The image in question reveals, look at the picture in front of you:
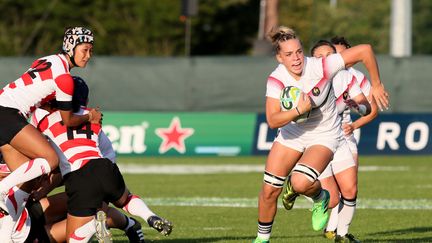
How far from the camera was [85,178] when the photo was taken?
32.3 feet

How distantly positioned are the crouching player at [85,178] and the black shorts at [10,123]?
0.22 m

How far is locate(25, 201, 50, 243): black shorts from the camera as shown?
10547mm

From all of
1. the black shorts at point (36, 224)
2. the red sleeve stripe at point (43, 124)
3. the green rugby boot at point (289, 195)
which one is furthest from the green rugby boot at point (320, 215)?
the red sleeve stripe at point (43, 124)

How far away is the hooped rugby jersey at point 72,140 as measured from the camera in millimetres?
10047

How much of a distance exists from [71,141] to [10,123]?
59 cm

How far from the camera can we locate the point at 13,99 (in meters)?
10.6

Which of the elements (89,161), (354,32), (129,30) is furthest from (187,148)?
(129,30)

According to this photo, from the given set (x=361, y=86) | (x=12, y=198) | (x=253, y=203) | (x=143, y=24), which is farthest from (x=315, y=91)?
(x=143, y=24)

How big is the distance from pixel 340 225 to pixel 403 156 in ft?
46.9

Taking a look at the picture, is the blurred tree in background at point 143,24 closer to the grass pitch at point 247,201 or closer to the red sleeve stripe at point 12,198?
the grass pitch at point 247,201

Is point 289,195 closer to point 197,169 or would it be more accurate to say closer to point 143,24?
point 197,169

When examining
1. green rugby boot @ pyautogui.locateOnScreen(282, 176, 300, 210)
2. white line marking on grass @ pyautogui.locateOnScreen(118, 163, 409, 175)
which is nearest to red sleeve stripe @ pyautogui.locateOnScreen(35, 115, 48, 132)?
green rugby boot @ pyautogui.locateOnScreen(282, 176, 300, 210)

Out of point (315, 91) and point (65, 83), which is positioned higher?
point (65, 83)

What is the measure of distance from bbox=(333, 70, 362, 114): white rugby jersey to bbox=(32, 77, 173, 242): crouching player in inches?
104
